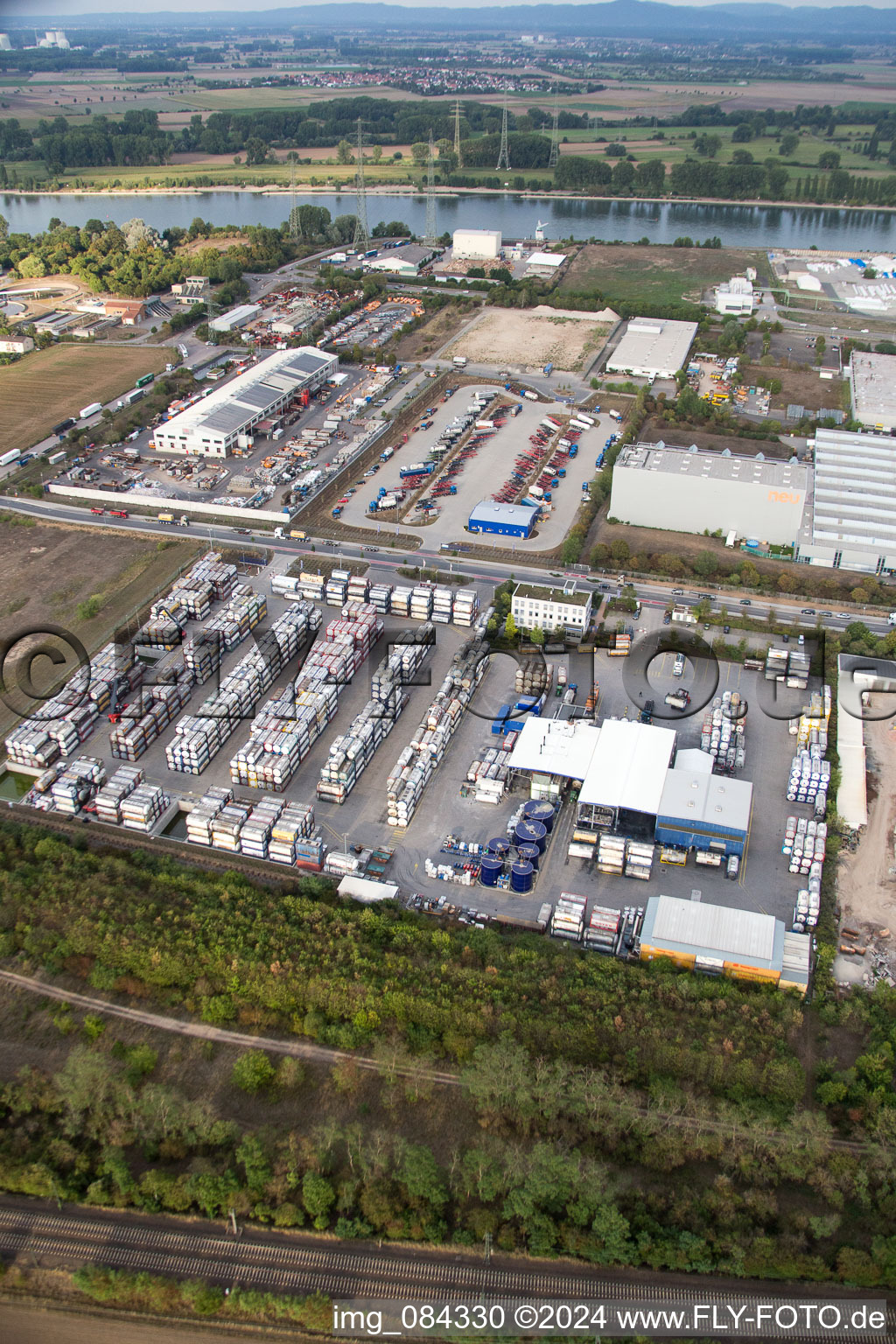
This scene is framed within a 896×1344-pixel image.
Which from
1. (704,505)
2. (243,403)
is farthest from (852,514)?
(243,403)

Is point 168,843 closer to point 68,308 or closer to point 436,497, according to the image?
point 436,497

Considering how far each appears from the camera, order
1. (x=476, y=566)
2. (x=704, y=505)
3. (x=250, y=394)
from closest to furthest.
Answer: (x=476, y=566), (x=704, y=505), (x=250, y=394)

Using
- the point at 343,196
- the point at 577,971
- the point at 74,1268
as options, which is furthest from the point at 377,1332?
the point at 343,196

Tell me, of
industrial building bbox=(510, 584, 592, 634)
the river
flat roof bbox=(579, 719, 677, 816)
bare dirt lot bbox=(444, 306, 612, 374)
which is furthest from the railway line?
the river

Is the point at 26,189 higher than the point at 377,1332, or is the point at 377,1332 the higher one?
the point at 26,189

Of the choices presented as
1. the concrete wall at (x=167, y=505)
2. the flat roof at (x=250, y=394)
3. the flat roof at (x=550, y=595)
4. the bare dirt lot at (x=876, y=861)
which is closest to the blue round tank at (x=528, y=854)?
the bare dirt lot at (x=876, y=861)

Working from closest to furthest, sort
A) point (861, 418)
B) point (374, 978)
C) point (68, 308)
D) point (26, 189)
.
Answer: point (374, 978), point (861, 418), point (68, 308), point (26, 189)

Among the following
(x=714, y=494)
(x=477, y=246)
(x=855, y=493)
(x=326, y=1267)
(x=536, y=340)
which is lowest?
(x=326, y=1267)

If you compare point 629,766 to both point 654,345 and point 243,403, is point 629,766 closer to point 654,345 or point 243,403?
point 243,403
